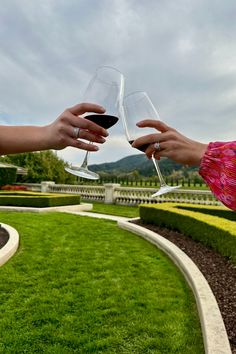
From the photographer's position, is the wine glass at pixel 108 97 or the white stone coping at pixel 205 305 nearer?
the wine glass at pixel 108 97

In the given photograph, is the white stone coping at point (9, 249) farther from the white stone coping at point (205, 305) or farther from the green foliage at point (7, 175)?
the green foliage at point (7, 175)

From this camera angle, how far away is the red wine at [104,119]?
4.61 ft

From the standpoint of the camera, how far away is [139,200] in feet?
57.9

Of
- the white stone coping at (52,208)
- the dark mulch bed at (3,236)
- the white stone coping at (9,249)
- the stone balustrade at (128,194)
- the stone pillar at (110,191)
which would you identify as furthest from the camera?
the stone pillar at (110,191)

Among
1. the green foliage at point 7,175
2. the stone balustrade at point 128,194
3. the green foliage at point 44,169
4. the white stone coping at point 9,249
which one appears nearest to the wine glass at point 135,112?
the white stone coping at point 9,249

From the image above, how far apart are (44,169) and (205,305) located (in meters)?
24.8

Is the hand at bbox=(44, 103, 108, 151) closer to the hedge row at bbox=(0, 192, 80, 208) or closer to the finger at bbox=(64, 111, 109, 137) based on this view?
the finger at bbox=(64, 111, 109, 137)

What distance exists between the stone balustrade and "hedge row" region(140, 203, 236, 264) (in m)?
4.55

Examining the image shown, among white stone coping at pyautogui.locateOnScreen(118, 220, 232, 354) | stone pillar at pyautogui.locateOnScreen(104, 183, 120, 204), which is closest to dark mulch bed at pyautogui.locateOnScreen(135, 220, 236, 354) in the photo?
white stone coping at pyautogui.locateOnScreen(118, 220, 232, 354)

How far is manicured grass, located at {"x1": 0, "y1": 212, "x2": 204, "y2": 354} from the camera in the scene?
3.37 metres

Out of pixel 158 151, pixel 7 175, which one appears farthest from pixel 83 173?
pixel 7 175

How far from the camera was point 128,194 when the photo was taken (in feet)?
59.9

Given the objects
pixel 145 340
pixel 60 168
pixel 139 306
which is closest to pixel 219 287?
pixel 139 306

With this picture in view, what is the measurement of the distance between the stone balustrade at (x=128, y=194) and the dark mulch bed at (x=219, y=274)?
7829 millimetres
